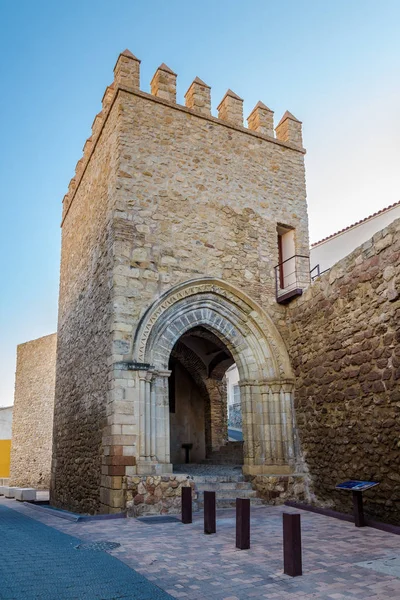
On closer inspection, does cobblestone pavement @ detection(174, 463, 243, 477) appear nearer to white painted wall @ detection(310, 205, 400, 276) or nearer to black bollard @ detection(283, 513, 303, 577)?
black bollard @ detection(283, 513, 303, 577)

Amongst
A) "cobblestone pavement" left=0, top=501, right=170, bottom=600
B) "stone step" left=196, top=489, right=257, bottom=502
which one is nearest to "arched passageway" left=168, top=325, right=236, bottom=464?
"stone step" left=196, top=489, right=257, bottom=502

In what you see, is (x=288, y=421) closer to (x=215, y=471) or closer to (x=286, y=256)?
(x=215, y=471)

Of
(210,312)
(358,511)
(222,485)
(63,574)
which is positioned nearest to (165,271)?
(210,312)

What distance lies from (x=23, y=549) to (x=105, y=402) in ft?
12.0

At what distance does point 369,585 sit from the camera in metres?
3.92

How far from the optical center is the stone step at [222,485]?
8.37 metres

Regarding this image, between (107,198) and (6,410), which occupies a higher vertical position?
(107,198)

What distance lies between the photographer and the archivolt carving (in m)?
8.88

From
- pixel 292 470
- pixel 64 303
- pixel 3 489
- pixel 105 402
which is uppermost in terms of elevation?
pixel 64 303

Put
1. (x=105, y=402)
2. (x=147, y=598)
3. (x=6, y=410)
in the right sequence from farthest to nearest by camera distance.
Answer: (x=6, y=410), (x=105, y=402), (x=147, y=598)

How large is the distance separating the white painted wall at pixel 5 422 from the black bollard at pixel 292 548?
23.8 meters

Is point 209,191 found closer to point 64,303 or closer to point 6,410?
point 64,303

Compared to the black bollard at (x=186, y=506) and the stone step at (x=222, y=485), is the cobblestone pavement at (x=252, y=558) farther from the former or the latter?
the stone step at (x=222, y=485)

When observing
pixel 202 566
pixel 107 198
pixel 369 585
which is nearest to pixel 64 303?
pixel 107 198
